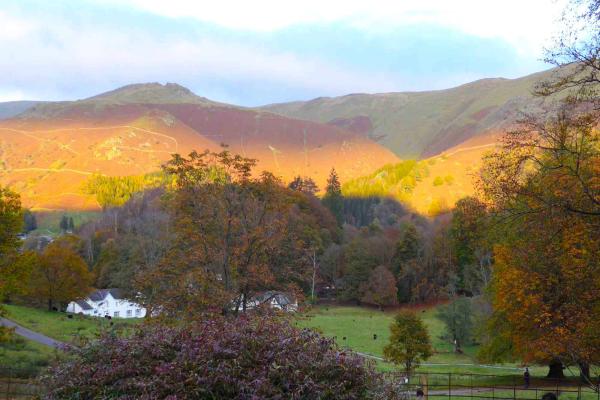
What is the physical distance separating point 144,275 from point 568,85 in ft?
55.0

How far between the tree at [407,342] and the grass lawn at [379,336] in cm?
168

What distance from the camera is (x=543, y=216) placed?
1222 cm

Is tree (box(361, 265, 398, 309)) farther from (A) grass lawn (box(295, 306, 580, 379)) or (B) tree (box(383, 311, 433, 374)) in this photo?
(B) tree (box(383, 311, 433, 374))

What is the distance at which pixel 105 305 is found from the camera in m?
77.4

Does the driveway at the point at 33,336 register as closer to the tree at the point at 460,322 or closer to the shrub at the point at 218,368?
the tree at the point at 460,322

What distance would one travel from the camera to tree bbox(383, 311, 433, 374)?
30.3 m

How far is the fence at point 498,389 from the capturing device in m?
20.2

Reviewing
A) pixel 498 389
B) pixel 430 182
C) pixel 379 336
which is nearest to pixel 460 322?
pixel 379 336

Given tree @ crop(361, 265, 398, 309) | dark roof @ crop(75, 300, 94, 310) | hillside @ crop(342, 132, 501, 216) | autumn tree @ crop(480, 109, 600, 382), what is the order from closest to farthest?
autumn tree @ crop(480, 109, 600, 382) < tree @ crop(361, 265, 398, 309) < dark roof @ crop(75, 300, 94, 310) < hillside @ crop(342, 132, 501, 216)

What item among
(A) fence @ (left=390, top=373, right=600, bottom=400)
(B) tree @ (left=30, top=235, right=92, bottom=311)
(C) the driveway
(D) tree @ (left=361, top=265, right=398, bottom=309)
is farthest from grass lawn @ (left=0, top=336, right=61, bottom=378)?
(D) tree @ (left=361, top=265, right=398, bottom=309)

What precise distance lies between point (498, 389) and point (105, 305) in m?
63.5

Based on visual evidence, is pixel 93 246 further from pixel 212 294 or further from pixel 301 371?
pixel 301 371

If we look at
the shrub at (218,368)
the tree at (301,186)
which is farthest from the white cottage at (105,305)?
the shrub at (218,368)

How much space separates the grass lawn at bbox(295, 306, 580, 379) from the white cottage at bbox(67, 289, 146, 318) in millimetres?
25861
